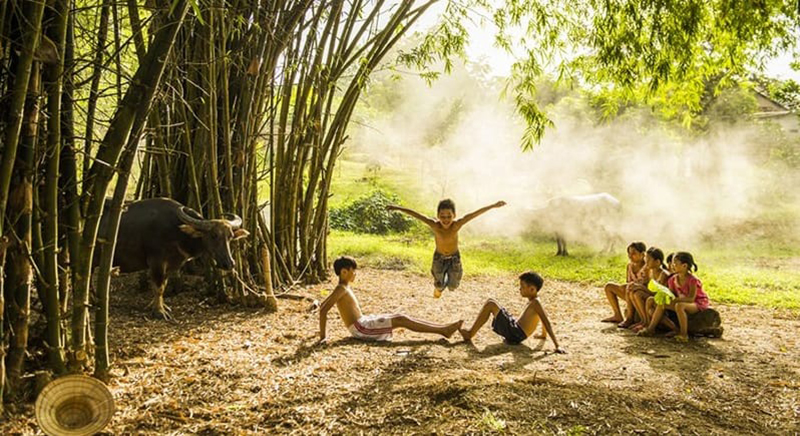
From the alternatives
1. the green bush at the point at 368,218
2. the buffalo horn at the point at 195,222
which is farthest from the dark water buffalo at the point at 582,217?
the buffalo horn at the point at 195,222

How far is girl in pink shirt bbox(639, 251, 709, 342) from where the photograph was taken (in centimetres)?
427

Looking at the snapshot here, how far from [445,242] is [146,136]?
2291 mm

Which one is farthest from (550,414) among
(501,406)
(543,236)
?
(543,236)

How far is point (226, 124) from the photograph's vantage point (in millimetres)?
4844

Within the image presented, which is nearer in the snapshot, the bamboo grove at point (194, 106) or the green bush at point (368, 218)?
the bamboo grove at point (194, 106)

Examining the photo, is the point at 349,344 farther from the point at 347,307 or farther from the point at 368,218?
the point at 368,218

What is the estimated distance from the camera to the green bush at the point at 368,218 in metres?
13.0

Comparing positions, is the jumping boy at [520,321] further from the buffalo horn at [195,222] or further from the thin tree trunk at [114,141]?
the thin tree trunk at [114,141]

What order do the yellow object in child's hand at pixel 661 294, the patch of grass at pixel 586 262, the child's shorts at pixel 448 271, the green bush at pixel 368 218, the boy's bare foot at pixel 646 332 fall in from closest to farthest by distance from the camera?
the yellow object in child's hand at pixel 661 294 < the boy's bare foot at pixel 646 332 < the child's shorts at pixel 448 271 < the patch of grass at pixel 586 262 < the green bush at pixel 368 218

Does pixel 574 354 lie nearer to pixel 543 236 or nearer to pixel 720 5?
pixel 720 5

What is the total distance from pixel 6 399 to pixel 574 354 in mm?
3174

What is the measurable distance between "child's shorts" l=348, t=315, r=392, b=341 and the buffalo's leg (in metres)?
1.56

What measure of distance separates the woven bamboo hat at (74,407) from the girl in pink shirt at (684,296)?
3.76 meters

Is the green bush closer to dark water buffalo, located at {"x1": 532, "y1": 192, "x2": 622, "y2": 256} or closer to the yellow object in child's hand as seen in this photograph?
dark water buffalo, located at {"x1": 532, "y1": 192, "x2": 622, "y2": 256}
